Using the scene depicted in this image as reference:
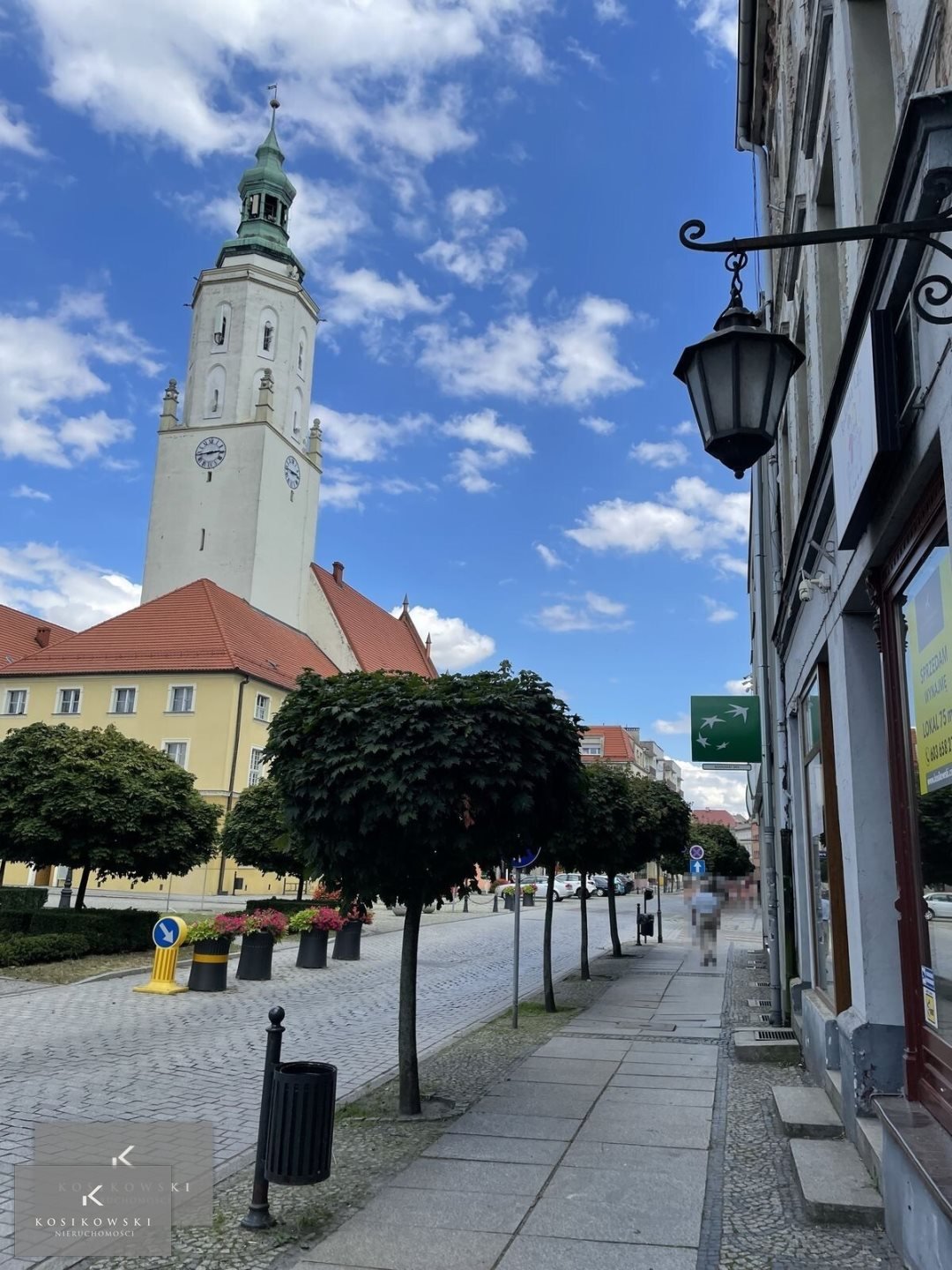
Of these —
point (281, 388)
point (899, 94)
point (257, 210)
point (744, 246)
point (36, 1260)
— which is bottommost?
point (36, 1260)

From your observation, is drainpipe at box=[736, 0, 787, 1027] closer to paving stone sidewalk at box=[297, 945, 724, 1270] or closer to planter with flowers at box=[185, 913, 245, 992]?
paving stone sidewalk at box=[297, 945, 724, 1270]

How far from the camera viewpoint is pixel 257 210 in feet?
212

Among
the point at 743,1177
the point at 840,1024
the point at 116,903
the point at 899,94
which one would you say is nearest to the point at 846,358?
the point at 899,94

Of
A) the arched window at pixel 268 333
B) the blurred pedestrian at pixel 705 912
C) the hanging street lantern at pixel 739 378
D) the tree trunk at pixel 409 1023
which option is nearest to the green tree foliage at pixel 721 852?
the blurred pedestrian at pixel 705 912

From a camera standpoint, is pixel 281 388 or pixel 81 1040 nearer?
pixel 81 1040

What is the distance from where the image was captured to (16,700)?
47.7 m

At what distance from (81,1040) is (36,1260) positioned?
21.0 feet

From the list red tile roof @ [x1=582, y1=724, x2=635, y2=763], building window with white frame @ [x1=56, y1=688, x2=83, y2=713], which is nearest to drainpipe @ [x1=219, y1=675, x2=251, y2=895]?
building window with white frame @ [x1=56, y1=688, x2=83, y2=713]

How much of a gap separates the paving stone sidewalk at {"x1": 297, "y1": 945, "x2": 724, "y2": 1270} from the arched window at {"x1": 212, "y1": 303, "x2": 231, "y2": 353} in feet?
190

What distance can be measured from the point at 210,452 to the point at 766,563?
49.2 meters

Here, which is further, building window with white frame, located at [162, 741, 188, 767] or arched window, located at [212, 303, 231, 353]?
arched window, located at [212, 303, 231, 353]

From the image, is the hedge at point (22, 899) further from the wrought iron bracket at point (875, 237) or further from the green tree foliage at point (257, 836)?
the wrought iron bracket at point (875, 237)

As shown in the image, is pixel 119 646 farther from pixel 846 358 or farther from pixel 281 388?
pixel 846 358

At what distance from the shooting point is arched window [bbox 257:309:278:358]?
61594mm
